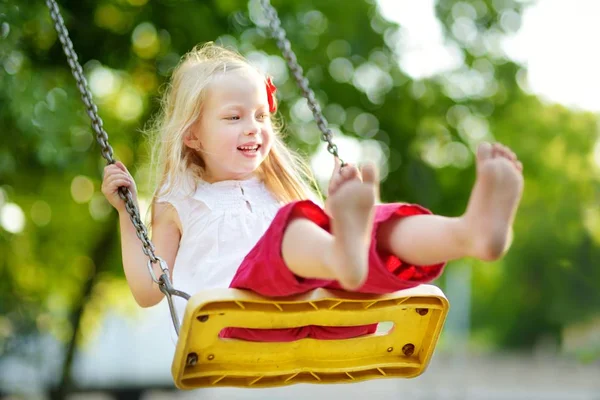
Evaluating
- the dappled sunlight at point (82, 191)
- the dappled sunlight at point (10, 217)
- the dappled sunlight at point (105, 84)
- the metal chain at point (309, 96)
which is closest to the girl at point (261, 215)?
the metal chain at point (309, 96)

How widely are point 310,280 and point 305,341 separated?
42 cm

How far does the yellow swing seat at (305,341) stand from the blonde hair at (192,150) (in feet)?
2.13

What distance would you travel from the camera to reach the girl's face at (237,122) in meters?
3.28

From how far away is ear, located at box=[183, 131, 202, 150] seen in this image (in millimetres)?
3416

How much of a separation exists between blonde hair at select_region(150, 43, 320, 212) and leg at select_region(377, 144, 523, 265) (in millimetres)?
1049

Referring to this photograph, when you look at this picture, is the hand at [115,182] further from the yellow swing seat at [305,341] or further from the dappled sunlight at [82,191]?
the dappled sunlight at [82,191]

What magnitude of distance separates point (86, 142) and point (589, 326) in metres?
6.74

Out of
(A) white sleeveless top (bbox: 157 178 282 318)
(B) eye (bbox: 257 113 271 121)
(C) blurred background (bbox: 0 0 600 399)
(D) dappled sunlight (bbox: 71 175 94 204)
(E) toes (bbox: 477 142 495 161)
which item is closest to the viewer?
(E) toes (bbox: 477 142 495 161)

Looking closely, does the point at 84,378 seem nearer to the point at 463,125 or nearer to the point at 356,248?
the point at 463,125

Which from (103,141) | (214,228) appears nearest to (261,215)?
(214,228)

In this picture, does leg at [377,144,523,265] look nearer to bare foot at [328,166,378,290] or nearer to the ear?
bare foot at [328,166,378,290]

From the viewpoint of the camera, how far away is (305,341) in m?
3.01

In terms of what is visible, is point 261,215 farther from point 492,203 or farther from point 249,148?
point 492,203

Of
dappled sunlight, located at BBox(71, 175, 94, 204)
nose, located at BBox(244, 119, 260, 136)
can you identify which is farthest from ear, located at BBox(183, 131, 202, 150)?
dappled sunlight, located at BBox(71, 175, 94, 204)
